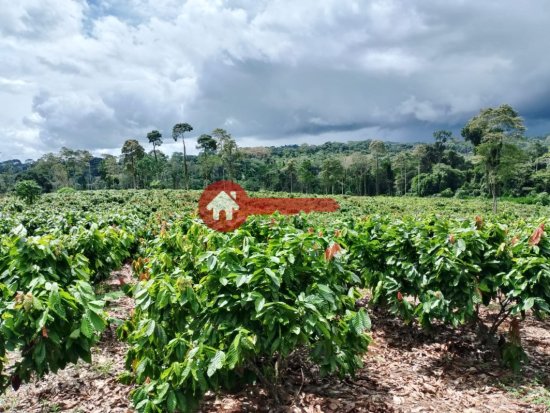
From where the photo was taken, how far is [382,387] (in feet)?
15.0

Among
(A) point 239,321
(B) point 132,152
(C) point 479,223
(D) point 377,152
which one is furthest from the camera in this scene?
(D) point 377,152

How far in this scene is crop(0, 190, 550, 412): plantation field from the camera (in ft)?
10.2

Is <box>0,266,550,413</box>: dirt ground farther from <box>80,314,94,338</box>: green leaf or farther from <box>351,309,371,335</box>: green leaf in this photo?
<box>80,314,94,338</box>: green leaf

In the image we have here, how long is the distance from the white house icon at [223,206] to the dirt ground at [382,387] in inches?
88.8

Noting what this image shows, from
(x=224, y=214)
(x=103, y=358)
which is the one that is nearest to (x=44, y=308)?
(x=103, y=358)

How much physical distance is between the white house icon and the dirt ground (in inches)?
88.8

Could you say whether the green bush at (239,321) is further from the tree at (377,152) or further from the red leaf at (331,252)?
the tree at (377,152)

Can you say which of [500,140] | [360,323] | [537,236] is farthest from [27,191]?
[500,140]

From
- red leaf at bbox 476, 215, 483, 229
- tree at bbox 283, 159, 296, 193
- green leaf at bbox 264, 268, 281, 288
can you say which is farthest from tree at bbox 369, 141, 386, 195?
green leaf at bbox 264, 268, 281, 288

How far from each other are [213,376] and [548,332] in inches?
232

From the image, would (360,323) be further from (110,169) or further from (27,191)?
(110,169)

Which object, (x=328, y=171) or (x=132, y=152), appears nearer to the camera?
(x=132, y=152)

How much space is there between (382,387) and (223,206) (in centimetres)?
324

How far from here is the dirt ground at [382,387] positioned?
401 centimetres
